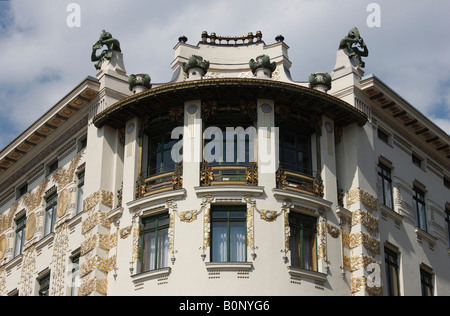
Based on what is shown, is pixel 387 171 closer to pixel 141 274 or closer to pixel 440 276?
pixel 440 276

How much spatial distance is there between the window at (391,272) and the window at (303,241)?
3701 millimetres

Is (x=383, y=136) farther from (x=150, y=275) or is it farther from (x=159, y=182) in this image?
(x=150, y=275)

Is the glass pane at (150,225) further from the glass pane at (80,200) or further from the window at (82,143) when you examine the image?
the window at (82,143)

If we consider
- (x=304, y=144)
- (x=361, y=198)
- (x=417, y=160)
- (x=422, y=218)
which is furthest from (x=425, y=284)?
(x=304, y=144)

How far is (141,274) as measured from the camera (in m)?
41.2

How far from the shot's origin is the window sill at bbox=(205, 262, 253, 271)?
40.2 metres

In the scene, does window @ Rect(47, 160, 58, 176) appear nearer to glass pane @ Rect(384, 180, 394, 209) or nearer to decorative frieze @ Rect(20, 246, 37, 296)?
Answer: decorative frieze @ Rect(20, 246, 37, 296)

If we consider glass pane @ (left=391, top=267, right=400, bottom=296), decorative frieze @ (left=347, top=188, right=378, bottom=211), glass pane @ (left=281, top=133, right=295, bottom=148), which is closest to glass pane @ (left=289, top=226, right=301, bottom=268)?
decorative frieze @ (left=347, top=188, right=378, bottom=211)

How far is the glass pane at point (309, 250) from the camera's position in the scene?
1644 inches

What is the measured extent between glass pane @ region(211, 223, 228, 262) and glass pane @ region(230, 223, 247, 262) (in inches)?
9.5

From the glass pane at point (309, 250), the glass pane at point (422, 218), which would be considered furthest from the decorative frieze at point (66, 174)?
the glass pane at point (422, 218)
